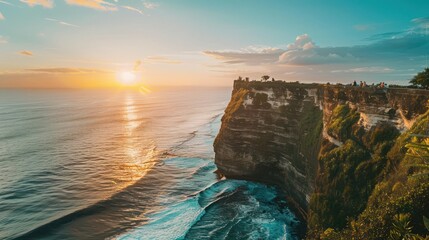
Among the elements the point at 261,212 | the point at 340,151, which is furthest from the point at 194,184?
the point at 340,151

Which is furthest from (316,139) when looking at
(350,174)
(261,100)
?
(261,100)

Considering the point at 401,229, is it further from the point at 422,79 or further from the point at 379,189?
the point at 422,79

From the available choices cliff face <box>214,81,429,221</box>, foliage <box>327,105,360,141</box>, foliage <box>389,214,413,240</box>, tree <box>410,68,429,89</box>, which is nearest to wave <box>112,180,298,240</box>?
cliff face <box>214,81,429,221</box>

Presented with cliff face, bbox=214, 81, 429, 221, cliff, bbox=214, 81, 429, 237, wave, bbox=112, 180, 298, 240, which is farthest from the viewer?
wave, bbox=112, 180, 298, 240

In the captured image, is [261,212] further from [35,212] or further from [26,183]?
[26,183]

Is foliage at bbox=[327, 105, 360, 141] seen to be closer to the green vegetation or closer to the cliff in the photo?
the cliff

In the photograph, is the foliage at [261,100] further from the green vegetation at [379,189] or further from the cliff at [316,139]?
the green vegetation at [379,189]

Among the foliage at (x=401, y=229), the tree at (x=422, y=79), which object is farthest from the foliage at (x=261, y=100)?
the foliage at (x=401, y=229)

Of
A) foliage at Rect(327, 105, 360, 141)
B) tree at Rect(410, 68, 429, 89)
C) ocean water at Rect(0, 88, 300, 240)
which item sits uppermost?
tree at Rect(410, 68, 429, 89)
